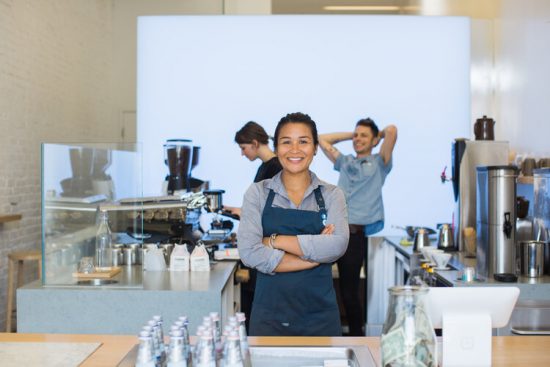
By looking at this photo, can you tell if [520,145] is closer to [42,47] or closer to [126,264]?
[126,264]

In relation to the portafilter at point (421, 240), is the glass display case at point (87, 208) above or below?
above

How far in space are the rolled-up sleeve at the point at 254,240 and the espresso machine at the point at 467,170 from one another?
2.18 meters

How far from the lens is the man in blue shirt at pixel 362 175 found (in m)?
5.03

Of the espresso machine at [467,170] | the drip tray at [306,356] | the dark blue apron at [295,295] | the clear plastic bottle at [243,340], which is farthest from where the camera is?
the espresso machine at [467,170]

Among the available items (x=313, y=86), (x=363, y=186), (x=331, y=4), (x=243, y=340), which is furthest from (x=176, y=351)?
(x=331, y=4)

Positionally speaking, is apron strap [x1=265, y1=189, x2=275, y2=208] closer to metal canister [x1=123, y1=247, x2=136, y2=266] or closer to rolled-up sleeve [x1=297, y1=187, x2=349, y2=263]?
rolled-up sleeve [x1=297, y1=187, x2=349, y2=263]

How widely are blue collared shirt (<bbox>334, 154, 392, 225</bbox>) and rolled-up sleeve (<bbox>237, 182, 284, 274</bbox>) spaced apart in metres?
2.59

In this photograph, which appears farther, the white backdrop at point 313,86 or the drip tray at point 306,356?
the white backdrop at point 313,86

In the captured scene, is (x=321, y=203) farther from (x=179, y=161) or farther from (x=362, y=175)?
(x=179, y=161)

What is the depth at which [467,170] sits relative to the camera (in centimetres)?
463

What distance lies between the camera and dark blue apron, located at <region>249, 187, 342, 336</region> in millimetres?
2703

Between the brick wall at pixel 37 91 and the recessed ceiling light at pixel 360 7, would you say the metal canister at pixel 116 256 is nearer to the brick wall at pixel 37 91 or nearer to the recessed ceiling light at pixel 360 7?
the brick wall at pixel 37 91

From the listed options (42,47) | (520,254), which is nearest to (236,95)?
(42,47)

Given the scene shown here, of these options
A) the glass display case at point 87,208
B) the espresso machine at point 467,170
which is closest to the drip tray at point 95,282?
the glass display case at point 87,208
